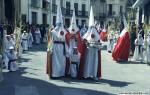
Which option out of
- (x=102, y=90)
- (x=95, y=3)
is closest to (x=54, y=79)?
(x=102, y=90)

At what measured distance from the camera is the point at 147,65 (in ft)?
67.6

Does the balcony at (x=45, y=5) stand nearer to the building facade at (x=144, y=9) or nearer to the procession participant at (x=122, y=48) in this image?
the building facade at (x=144, y=9)

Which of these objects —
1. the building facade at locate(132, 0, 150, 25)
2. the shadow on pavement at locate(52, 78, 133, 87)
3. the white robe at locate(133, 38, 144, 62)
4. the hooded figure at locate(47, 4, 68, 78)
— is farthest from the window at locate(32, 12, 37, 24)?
the shadow on pavement at locate(52, 78, 133, 87)

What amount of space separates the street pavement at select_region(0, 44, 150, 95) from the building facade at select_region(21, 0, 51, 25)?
3113 centimetres

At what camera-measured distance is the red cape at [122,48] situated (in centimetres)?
2234

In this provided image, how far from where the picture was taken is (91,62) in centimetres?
1573

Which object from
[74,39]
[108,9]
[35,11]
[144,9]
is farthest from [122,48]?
[108,9]

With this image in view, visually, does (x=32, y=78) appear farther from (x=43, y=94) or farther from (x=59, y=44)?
(x=43, y=94)

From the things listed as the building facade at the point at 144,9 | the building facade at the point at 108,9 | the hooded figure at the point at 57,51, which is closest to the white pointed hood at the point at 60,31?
the hooded figure at the point at 57,51

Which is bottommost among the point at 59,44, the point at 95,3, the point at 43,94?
the point at 43,94

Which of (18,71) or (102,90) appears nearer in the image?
(102,90)

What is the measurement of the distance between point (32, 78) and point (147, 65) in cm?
671

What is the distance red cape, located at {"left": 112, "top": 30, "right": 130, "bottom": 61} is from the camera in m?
22.3

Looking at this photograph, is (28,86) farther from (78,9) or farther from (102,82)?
(78,9)
